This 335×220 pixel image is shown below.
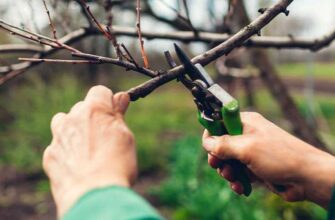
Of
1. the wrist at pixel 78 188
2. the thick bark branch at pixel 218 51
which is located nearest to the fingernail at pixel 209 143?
the thick bark branch at pixel 218 51

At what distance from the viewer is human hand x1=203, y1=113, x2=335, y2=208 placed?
119 cm

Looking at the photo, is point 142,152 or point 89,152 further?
point 142,152

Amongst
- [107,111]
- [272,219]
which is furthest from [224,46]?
[272,219]

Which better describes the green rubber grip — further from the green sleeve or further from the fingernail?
the green sleeve

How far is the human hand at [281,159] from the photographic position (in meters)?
1.19

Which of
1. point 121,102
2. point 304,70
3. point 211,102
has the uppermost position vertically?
point 121,102

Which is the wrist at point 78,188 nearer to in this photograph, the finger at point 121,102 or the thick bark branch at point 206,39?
the finger at point 121,102

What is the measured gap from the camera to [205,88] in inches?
51.4

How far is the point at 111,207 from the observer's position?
33.1 inches

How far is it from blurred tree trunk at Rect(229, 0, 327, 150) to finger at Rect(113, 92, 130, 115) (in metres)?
3.05

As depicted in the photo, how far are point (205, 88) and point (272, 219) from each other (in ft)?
11.7

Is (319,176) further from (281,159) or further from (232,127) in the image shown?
(232,127)

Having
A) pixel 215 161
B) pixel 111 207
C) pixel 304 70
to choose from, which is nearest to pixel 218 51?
pixel 215 161

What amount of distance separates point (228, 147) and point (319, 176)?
0.24 metres
